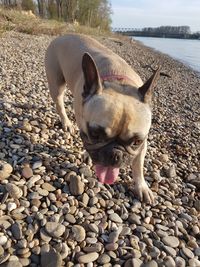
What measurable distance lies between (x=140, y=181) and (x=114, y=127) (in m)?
1.07

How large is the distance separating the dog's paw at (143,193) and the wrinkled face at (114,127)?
0.58m

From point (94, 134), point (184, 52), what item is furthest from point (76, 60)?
point (184, 52)

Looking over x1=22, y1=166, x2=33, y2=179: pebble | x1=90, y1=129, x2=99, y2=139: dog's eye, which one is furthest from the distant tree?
x1=90, y1=129, x2=99, y2=139: dog's eye

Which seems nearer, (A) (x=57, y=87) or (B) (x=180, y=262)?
(B) (x=180, y=262)

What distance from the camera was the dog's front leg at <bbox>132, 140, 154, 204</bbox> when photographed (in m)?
4.10

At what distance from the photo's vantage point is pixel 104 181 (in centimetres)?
384

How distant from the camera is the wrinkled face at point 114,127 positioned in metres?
3.46

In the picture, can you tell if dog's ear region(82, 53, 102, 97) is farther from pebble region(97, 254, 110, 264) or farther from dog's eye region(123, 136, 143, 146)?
pebble region(97, 254, 110, 264)

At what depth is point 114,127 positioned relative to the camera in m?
3.44

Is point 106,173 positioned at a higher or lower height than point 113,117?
lower

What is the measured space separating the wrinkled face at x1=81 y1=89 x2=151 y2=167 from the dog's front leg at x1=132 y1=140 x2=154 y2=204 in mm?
450

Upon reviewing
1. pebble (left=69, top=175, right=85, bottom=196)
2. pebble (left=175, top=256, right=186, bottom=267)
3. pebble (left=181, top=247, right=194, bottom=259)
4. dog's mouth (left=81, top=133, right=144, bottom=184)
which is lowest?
pebble (left=181, top=247, right=194, bottom=259)

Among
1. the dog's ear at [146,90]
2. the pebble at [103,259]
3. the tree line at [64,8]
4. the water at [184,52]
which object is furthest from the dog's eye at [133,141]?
the tree line at [64,8]

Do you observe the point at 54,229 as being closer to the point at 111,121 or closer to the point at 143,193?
the point at 111,121
